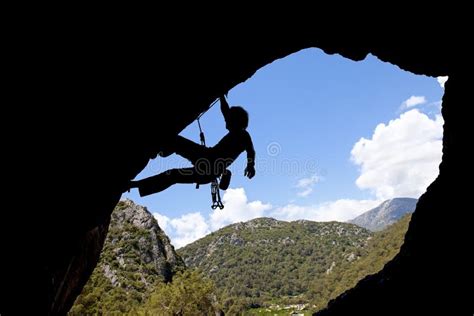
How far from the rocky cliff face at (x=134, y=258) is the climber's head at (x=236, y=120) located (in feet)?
275

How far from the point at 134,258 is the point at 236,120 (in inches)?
4610

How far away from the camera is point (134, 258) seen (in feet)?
380

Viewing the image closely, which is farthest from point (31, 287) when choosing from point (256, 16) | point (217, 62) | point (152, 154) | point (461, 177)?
point (461, 177)

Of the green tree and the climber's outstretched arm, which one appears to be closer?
the climber's outstretched arm

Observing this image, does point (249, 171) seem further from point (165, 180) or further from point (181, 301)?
point (181, 301)

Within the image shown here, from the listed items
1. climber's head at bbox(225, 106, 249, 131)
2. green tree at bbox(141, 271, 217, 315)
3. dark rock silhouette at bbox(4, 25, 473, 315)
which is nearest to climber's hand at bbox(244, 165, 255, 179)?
climber's head at bbox(225, 106, 249, 131)

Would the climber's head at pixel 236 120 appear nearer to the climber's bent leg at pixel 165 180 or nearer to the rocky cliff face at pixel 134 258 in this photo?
the climber's bent leg at pixel 165 180

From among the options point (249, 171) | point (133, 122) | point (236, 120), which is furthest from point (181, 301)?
point (133, 122)

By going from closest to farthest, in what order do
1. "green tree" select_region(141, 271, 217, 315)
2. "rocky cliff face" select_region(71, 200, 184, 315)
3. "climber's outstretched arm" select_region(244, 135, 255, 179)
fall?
"climber's outstretched arm" select_region(244, 135, 255, 179), "green tree" select_region(141, 271, 217, 315), "rocky cliff face" select_region(71, 200, 184, 315)

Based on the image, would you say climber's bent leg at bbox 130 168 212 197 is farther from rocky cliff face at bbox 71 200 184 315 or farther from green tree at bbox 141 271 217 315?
rocky cliff face at bbox 71 200 184 315

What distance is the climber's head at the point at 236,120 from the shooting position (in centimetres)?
801

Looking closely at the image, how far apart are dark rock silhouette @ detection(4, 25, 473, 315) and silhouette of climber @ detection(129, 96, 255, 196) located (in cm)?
44

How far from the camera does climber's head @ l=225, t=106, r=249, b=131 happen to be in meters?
8.01

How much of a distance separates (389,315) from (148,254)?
12045 cm
